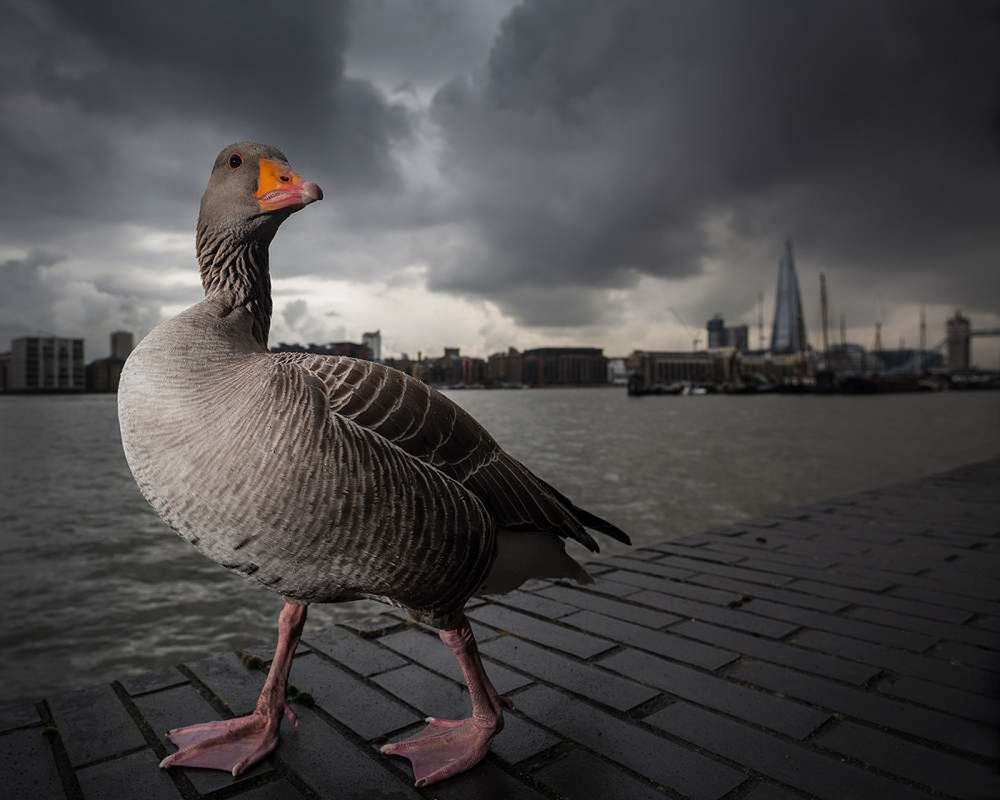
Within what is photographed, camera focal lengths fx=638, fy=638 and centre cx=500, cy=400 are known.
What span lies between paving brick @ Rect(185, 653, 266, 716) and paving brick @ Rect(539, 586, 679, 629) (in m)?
1.94

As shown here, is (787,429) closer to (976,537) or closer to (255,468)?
(976,537)

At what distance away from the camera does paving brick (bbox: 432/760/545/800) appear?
8.18 ft

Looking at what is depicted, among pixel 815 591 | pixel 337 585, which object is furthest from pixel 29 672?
pixel 815 591

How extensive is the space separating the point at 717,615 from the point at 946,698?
1400 mm

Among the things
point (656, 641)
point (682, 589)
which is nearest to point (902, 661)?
point (656, 641)

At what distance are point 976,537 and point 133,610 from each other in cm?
930

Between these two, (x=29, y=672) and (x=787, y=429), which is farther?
(x=787, y=429)

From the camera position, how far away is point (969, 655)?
3.65m

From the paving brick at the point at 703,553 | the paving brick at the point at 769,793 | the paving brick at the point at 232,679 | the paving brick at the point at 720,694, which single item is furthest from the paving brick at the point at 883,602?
the paving brick at the point at 232,679

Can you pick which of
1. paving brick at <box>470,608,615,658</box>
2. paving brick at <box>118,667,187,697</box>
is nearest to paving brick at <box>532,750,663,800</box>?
paving brick at <box>470,608,615,658</box>

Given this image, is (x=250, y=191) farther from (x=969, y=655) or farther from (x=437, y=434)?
(x=969, y=655)

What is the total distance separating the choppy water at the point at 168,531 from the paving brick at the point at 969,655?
17.6ft

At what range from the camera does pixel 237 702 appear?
321 cm

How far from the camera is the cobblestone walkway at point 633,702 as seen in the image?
101 inches
